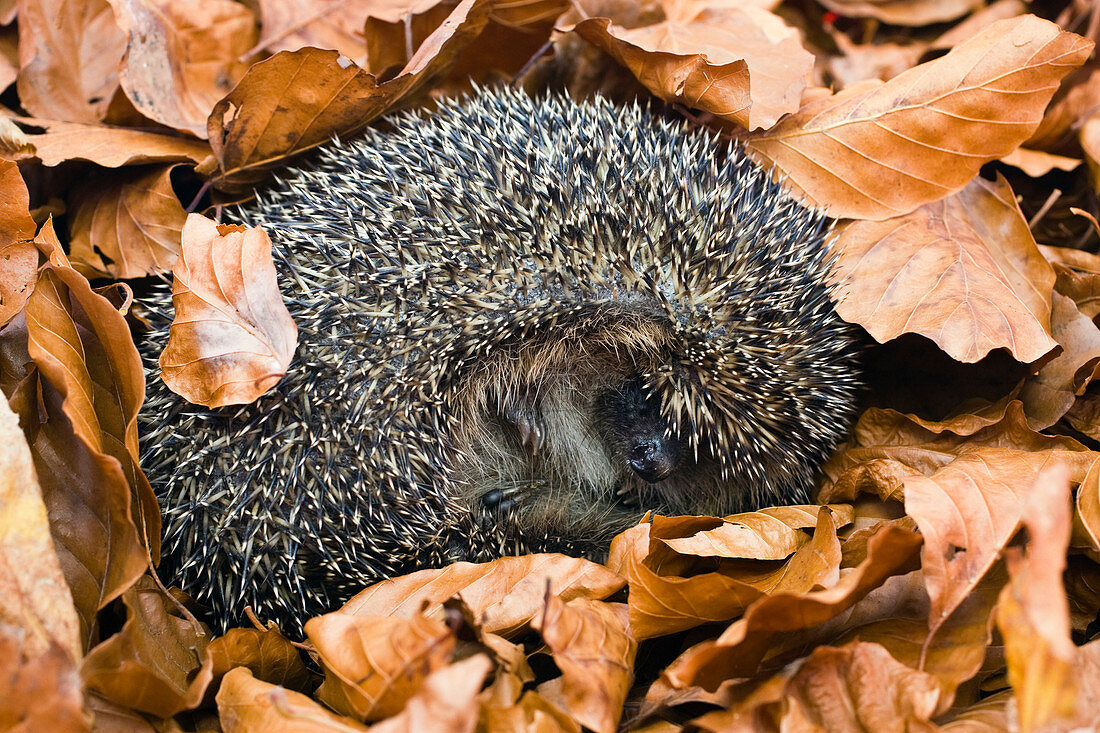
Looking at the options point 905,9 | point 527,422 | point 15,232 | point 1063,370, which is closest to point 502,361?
point 527,422

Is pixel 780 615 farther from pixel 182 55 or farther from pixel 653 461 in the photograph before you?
pixel 182 55

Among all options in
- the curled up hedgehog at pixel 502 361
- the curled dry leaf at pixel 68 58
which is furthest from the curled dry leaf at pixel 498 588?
the curled dry leaf at pixel 68 58

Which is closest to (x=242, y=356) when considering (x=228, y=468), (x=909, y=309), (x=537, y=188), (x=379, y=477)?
(x=228, y=468)

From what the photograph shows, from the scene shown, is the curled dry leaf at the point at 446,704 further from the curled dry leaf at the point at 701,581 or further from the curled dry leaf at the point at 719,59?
the curled dry leaf at the point at 719,59

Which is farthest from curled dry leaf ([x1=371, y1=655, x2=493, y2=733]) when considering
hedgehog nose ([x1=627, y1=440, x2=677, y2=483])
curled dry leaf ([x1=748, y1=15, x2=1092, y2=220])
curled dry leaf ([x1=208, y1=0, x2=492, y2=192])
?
curled dry leaf ([x1=748, y1=15, x2=1092, y2=220])

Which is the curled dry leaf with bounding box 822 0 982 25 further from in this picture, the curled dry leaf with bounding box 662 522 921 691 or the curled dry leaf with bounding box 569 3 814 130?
the curled dry leaf with bounding box 662 522 921 691
